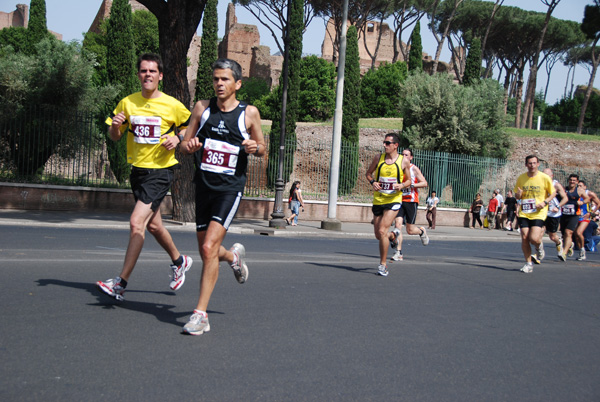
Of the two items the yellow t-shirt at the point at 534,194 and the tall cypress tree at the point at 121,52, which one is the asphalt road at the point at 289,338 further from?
the tall cypress tree at the point at 121,52

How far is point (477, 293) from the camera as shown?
750 centimetres

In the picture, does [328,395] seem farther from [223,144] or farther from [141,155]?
[141,155]

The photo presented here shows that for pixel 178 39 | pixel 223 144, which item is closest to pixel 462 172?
pixel 178 39

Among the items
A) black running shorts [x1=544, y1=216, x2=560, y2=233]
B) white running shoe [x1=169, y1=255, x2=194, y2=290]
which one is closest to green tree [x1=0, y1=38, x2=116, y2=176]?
black running shorts [x1=544, y1=216, x2=560, y2=233]

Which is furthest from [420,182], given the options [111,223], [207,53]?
[207,53]

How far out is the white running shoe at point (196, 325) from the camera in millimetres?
4441

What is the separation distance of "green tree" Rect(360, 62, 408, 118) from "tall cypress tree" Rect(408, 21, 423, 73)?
121cm

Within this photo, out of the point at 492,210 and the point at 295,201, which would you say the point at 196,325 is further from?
the point at 492,210

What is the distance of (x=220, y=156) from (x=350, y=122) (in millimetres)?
30942

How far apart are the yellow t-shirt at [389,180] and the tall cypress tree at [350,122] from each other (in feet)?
52.3

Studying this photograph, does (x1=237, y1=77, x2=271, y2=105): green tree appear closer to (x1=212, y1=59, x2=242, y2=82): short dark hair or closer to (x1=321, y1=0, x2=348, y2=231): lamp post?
(x1=321, y1=0, x2=348, y2=231): lamp post

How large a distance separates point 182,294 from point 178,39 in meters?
11.3

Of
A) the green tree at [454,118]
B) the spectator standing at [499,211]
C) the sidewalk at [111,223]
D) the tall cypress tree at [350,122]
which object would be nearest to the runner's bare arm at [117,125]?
the sidewalk at [111,223]

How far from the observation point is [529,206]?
415 inches
